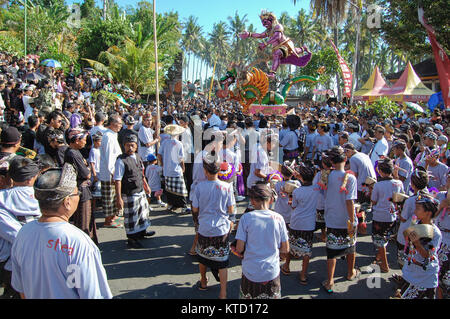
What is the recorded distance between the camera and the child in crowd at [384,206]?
169 inches

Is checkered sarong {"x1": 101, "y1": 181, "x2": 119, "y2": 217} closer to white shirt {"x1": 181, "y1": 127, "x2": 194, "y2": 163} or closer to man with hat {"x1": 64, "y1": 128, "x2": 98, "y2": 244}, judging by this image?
man with hat {"x1": 64, "y1": 128, "x2": 98, "y2": 244}

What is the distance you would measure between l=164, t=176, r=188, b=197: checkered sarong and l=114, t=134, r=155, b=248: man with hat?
1.32 metres

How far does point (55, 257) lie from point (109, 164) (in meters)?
3.85

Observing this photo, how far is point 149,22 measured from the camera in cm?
2986

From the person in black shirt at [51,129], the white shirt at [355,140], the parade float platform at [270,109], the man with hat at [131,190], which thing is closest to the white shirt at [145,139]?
the person in black shirt at [51,129]

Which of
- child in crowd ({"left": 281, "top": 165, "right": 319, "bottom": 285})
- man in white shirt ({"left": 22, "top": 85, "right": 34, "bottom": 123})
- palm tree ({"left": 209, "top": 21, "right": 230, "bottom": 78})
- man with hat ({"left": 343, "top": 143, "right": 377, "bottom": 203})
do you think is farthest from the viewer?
palm tree ({"left": 209, "top": 21, "right": 230, "bottom": 78})

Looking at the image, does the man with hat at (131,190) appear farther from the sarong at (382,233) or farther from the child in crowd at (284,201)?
the sarong at (382,233)

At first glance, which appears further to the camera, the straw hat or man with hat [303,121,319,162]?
man with hat [303,121,319,162]

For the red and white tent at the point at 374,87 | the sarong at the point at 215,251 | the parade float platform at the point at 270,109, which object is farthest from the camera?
the red and white tent at the point at 374,87

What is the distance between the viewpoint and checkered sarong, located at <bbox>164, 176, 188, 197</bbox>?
6.38 metres

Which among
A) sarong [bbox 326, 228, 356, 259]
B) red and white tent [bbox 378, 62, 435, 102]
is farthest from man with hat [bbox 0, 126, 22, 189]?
red and white tent [bbox 378, 62, 435, 102]

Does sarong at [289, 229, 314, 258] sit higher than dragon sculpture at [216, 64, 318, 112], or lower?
lower

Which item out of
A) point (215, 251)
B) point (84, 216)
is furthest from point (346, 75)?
point (84, 216)

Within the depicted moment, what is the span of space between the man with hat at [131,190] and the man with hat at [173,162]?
1183mm
